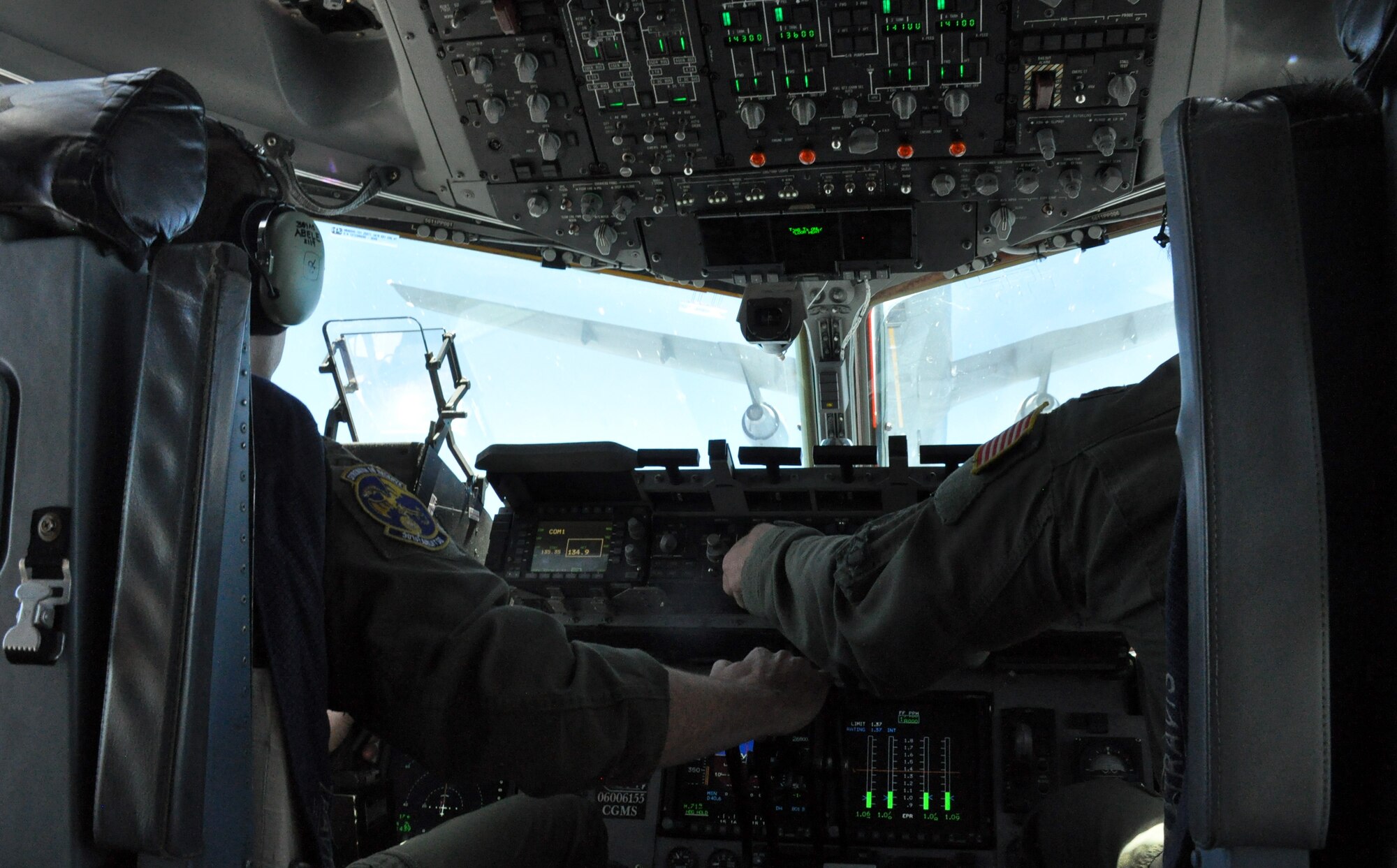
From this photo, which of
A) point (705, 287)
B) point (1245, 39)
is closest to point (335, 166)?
point (705, 287)

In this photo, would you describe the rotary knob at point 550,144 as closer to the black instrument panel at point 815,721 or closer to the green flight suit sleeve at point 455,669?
the black instrument panel at point 815,721

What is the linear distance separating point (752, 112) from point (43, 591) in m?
1.95

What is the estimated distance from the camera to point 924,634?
1.39 m

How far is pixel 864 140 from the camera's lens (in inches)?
98.8

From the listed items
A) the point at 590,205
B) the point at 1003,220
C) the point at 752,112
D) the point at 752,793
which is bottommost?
the point at 752,793

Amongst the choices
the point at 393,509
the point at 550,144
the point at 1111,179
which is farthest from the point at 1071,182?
the point at 393,509

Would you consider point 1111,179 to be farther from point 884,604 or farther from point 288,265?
point 288,265

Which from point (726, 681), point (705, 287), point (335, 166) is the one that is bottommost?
point (726, 681)

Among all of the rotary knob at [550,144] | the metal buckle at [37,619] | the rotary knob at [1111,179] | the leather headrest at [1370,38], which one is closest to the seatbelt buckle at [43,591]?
the metal buckle at [37,619]

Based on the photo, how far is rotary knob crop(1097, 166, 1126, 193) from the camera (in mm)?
2559

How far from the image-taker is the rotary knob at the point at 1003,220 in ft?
8.84

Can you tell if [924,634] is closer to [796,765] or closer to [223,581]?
[796,765]

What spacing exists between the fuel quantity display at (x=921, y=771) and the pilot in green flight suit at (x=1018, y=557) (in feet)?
1.17

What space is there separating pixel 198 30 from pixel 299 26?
0.88 ft
